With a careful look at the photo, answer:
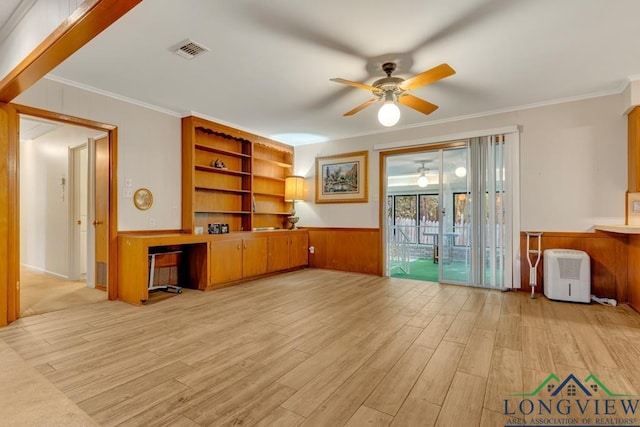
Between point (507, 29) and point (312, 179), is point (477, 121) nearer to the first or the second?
point (507, 29)

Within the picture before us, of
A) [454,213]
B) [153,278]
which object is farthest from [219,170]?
[454,213]

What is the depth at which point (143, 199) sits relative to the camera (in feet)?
14.0

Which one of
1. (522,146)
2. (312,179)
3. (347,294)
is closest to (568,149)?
(522,146)

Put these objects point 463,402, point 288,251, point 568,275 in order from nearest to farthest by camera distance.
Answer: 1. point 463,402
2. point 568,275
3. point 288,251

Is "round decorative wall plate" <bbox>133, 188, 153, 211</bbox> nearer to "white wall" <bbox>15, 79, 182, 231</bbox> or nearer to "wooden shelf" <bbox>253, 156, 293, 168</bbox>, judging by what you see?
"white wall" <bbox>15, 79, 182, 231</bbox>

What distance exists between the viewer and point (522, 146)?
4.39 m

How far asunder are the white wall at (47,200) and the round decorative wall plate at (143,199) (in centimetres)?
139

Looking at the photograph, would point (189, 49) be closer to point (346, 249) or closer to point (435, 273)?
point (346, 249)

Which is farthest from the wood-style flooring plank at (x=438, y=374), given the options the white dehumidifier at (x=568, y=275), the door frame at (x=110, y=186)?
the door frame at (x=110, y=186)

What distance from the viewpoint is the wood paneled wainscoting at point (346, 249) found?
564 centimetres

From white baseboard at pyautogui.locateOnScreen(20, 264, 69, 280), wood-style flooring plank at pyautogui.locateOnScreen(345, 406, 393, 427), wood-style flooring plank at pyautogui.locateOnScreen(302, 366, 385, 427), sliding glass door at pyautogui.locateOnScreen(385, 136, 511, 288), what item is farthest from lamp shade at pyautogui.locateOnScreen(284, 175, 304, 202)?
wood-style flooring plank at pyautogui.locateOnScreen(345, 406, 393, 427)

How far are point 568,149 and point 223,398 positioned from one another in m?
4.98

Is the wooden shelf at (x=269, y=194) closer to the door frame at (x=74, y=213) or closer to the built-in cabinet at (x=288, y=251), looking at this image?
the built-in cabinet at (x=288, y=251)

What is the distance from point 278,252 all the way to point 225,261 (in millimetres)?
1183
